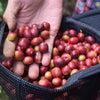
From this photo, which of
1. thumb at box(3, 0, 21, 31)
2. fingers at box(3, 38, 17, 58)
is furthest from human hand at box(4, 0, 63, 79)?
fingers at box(3, 38, 17, 58)

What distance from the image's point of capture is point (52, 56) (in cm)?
220

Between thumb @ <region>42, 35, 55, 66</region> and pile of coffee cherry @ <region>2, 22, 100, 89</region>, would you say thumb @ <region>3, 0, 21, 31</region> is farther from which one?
thumb @ <region>42, 35, 55, 66</region>

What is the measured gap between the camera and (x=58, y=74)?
6.24 feet

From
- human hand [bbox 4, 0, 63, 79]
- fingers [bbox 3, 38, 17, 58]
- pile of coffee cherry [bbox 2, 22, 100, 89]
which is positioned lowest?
pile of coffee cherry [bbox 2, 22, 100, 89]

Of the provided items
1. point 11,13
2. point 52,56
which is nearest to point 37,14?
point 11,13

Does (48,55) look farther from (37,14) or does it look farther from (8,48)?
(37,14)

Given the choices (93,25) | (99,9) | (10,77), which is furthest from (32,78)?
(99,9)

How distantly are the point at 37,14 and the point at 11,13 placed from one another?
539 mm

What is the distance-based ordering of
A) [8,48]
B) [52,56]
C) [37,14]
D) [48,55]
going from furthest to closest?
1. [37,14]
2. [52,56]
3. [48,55]
4. [8,48]

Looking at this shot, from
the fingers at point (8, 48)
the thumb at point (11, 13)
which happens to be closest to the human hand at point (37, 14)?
the thumb at point (11, 13)

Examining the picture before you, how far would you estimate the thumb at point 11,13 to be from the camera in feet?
6.22

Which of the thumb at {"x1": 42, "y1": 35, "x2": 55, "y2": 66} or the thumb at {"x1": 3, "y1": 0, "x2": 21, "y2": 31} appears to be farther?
the thumb at {"x1": 42, "y1": 35, "x2": 55, "y2": 66}

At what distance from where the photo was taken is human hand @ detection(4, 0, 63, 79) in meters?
1.96

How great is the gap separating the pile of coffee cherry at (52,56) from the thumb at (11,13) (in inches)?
5.1
